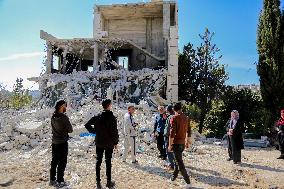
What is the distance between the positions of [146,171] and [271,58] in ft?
42.8

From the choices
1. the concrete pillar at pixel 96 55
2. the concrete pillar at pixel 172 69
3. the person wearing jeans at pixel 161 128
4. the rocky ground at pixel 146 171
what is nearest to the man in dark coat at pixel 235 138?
the rocky ground at pixel 146 171

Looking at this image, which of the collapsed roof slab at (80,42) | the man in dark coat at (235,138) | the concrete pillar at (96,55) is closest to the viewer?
the man in dark coat at (235,138)

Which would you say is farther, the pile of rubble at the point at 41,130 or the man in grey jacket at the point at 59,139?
the pile of rubble at the point at 41,130

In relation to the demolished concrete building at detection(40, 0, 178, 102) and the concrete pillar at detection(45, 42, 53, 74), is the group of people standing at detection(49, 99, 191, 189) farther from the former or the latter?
the concrete pillar at detection(45, 42, 53, 74)

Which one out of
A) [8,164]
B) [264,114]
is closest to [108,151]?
[8,164]

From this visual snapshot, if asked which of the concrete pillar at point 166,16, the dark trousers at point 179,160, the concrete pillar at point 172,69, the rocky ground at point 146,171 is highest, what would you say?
the concrete pillar at point 166,16

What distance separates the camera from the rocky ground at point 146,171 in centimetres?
766

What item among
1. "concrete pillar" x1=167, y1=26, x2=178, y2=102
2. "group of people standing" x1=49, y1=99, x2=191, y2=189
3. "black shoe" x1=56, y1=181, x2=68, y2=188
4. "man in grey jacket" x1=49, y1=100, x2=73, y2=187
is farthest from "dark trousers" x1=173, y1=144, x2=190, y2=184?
"concrete pillar" x1=167, y1=26, x2=178, y2=102

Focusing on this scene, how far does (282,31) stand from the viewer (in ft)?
63.7

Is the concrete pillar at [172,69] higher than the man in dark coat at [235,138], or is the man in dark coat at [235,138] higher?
the concrete pillar at [172,69]

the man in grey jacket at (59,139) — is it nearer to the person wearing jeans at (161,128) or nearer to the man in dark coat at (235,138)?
the person wearing jeans at (161,128)

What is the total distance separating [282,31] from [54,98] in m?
13.3

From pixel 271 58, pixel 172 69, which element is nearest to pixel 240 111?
pixel 271 58

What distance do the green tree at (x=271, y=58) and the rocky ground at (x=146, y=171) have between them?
737 centimetres
